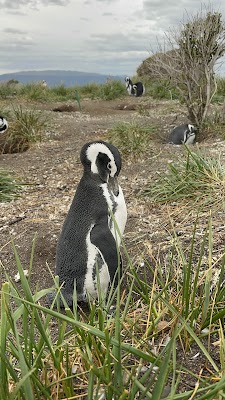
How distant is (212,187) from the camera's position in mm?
3467

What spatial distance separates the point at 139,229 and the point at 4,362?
210 cm

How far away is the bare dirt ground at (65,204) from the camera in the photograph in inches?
113

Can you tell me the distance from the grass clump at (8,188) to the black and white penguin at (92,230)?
1934 mm

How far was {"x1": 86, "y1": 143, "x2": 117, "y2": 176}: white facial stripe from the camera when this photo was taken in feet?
7.91

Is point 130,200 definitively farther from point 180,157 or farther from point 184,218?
point 180,157

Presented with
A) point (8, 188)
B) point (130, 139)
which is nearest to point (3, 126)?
point (130, 139)

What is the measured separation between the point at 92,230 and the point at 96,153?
1.31ft

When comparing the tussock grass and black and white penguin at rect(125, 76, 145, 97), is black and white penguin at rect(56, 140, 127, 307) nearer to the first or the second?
the tussock grass

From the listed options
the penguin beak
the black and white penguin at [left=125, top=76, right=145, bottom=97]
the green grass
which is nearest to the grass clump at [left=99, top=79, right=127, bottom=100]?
the green grass

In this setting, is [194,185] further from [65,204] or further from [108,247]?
[108,247]

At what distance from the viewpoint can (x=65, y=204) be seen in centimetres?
388

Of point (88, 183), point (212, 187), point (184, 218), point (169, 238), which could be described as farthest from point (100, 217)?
point (212, 187)

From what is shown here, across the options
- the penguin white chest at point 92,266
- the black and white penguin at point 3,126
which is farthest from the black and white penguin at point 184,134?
the penguin white chest at point 92,266

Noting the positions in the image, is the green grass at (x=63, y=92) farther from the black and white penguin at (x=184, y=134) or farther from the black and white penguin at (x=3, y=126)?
the black and white penguin at (x=184, y=134)
